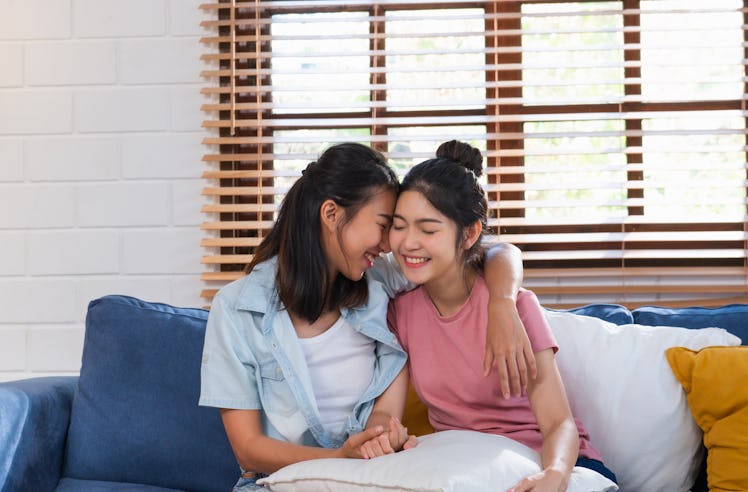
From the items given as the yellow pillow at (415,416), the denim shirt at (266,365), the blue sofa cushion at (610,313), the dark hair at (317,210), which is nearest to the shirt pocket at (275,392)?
the denim shirt at (266,365)

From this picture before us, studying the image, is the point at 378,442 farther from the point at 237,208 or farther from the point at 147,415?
the point at 237,208

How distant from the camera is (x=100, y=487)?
6.47 ft

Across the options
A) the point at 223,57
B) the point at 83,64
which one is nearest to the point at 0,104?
the point at 83,64

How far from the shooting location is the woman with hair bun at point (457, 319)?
1.65 m

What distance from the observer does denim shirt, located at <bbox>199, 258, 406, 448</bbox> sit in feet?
5.47

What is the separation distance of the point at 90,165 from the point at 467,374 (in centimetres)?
161

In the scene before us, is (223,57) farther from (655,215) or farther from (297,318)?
(655,215)

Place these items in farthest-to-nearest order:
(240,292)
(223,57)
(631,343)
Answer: (223,57), (631,343), (240,292)

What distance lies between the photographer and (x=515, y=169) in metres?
2.70

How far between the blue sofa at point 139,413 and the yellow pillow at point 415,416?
16.3 inches

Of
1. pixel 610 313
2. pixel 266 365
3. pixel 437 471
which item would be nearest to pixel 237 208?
pixel 266 365

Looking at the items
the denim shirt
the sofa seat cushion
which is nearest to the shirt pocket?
the denim shirt

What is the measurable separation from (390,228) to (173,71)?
1340 mm

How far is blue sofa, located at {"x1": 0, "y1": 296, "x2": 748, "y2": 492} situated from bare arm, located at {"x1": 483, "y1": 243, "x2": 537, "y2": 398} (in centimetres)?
49
